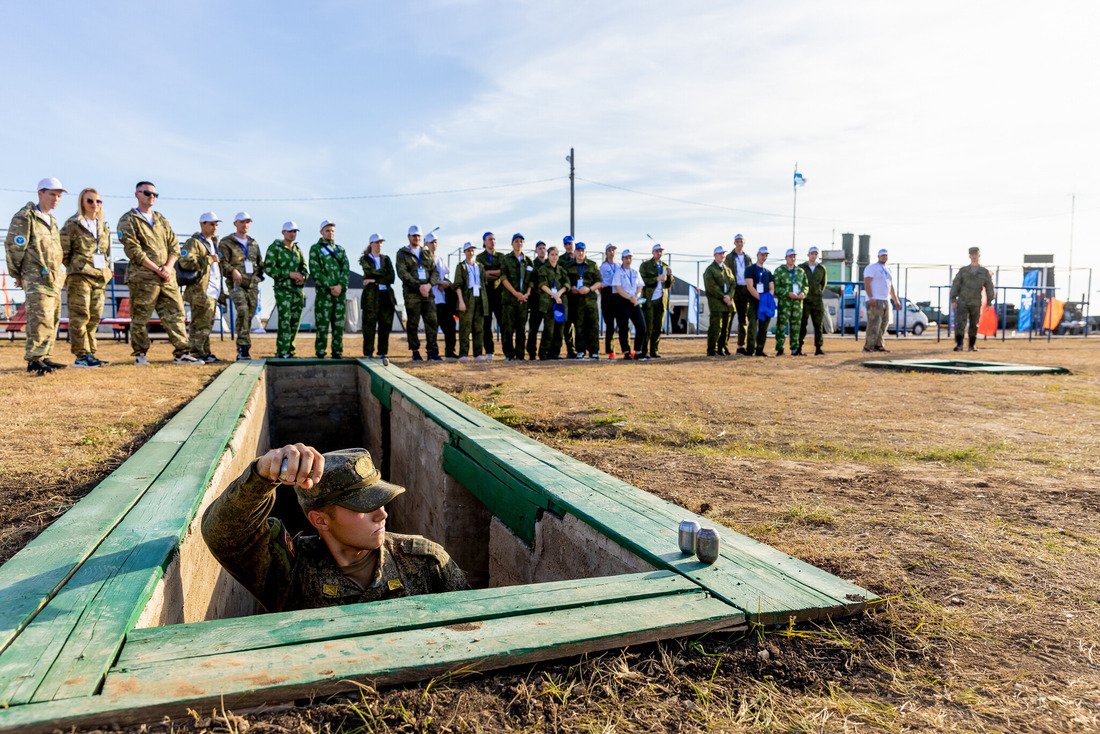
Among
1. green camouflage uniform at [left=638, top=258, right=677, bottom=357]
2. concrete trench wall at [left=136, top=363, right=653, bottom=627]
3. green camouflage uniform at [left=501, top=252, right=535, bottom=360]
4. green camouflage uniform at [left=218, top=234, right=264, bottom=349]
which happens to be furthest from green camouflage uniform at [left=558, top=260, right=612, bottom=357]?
green camouflage uniform at [left=218, top=234, right=264, bottom=349]

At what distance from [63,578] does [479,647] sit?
1094 millimetres

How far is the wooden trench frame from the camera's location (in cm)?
137

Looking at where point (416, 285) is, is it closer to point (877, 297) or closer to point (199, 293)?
point (199, 293)

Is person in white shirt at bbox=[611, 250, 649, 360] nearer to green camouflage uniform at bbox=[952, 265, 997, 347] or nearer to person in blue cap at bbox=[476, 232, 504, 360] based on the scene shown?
person in blue cap at bbox=[476, 232, 504, 360]

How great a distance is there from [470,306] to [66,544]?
9.12m

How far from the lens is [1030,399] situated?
6.81 meters

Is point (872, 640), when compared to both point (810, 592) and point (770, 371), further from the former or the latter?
point (770, 371)

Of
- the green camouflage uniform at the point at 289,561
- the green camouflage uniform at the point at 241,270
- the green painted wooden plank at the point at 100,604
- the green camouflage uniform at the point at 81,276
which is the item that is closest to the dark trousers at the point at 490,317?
the green camouflage uniform at the point at 241,270

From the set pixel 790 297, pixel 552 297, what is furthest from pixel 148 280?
pixel 790 297

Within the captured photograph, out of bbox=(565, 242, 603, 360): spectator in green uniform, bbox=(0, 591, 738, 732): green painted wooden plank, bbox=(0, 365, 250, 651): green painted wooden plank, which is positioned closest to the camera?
bbox=(0, 591, 738, 732): green painted wooden plank

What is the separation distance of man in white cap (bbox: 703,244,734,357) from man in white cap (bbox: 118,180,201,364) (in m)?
8.01

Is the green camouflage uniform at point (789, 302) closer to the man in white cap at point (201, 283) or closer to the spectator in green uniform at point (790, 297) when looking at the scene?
the spectator in green uniform at point (790, 297)

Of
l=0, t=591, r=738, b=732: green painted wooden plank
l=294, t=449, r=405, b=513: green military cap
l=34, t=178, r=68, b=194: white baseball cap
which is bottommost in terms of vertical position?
l=0, t=591, r=738, b=732: green painted wooden plank

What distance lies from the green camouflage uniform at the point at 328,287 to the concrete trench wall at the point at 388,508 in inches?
47.8
